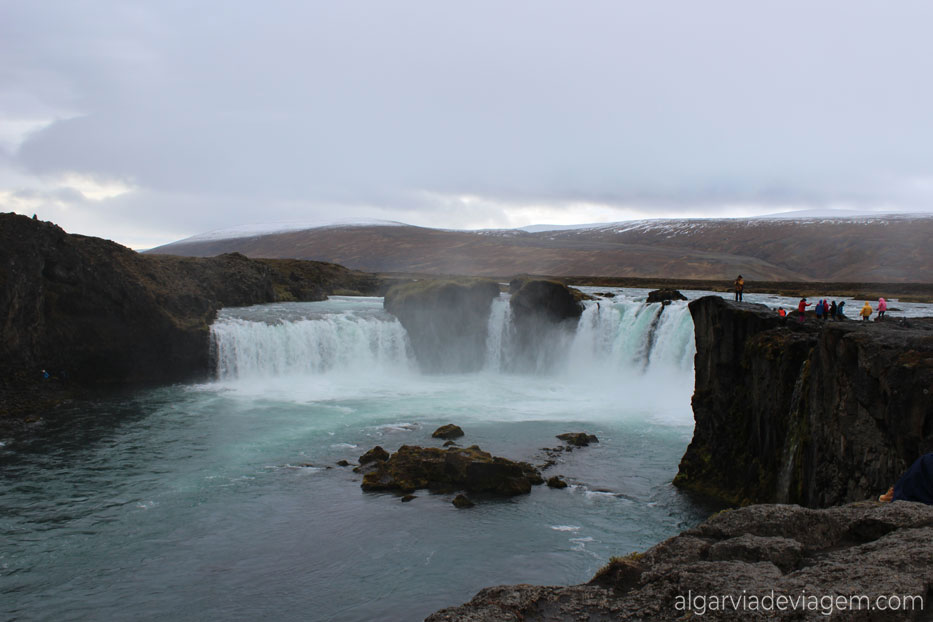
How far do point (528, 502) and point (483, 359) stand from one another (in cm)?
2767

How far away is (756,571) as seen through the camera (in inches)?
230

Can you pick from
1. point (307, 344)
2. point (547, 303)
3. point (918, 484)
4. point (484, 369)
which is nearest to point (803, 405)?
point (918, 484)

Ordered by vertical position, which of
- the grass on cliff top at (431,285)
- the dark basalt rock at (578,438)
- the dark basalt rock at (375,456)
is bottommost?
the dark basalt rock at (578,438)

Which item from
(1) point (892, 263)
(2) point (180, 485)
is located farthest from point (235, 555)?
(1) point (892, 263)

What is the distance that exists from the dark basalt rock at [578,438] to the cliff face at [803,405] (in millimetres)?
5160

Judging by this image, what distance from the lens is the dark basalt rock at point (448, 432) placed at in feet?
85.9

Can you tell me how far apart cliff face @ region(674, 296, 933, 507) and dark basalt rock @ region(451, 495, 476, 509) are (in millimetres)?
6894

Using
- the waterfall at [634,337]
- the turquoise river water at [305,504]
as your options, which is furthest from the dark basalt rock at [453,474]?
the waterfall at [634,337]

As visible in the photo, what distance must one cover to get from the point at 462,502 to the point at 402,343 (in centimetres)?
2764

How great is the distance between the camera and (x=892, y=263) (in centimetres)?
14150

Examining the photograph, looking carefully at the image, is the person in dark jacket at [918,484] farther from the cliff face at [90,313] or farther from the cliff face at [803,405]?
the cliff face at [90,313]

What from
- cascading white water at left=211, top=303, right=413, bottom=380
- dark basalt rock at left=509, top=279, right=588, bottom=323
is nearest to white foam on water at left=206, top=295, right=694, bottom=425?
cascading white water at left=211, top=303, right=413, bottom=380

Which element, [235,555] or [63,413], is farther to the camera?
[63,413]

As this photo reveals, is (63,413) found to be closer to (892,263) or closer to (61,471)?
(61,471)
